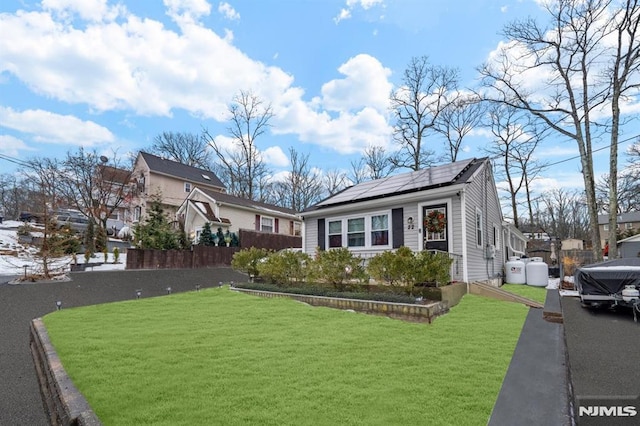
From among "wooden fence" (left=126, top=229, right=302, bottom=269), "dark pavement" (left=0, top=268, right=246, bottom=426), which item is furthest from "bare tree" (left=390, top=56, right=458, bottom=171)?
"dark pavement" (left=0, top=268, right=246, bottom=426)

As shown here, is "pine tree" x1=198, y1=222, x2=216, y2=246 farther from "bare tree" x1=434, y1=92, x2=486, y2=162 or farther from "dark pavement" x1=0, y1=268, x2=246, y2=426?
"bare tree" x1=434, y1=92, x2=486, y2=162

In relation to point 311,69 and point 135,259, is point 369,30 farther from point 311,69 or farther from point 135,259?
point 135,259

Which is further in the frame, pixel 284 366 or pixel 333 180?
pixel 333 180

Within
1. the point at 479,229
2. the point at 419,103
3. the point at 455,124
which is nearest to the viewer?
the point at 479,229

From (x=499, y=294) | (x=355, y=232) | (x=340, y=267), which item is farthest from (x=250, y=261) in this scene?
(x=499, y=294)

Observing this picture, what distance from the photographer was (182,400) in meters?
2.80

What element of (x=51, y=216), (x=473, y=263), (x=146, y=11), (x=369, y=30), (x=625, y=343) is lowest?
(x=625, y=343)

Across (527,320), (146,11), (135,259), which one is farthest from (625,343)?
(135,259)

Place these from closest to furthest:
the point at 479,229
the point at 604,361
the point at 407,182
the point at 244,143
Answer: the point at 604,361 → the point at 479,229 → the point at 407,182 → the point at 244,143

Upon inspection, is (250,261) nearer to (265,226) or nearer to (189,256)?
(189,256)

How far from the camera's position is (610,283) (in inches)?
340

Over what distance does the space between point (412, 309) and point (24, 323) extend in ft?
24.3

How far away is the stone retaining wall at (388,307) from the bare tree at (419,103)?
63.0 feet

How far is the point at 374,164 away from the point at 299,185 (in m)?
9.08
